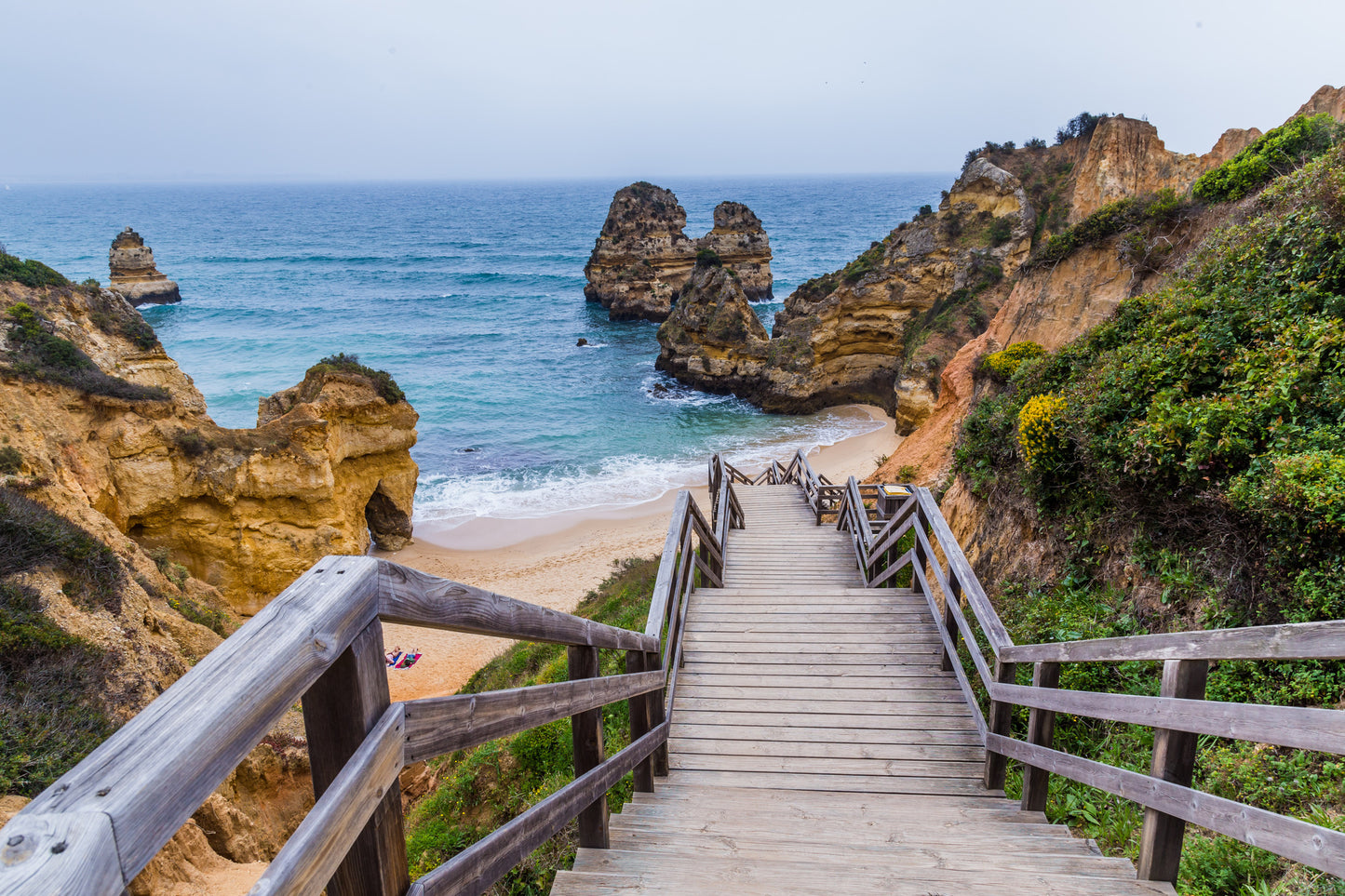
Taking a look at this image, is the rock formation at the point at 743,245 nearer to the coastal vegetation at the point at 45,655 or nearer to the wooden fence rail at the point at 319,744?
the coastal vegetation at the point at 45,655

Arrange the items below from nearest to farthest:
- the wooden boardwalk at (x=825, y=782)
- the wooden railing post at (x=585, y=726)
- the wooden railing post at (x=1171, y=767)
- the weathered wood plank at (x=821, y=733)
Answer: the wooden railing post at (x=1171, y=767) < the wooden railing post at (x=585, y=726) < the wooden boardwalk at (x=825, y=782) < the weathered wood plank at (x=821, y=733)

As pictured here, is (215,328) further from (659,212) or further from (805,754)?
(805,754)

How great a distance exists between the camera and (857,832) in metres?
3.53

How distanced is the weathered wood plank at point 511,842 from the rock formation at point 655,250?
55.7m

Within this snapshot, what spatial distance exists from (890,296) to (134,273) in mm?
63480

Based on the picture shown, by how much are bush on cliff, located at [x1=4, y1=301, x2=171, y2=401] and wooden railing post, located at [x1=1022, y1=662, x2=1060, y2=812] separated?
15375 mm

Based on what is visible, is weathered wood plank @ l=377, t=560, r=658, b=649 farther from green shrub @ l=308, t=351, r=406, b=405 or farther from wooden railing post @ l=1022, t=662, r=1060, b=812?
green shrub @ l=308, t=351, r=406, b=405

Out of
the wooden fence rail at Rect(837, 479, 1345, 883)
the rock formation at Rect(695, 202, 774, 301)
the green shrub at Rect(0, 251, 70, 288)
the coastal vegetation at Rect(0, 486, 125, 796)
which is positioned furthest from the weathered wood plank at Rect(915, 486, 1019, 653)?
the rock formation at Rect(695, 202, 774, 301)

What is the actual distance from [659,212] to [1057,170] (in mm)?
31912

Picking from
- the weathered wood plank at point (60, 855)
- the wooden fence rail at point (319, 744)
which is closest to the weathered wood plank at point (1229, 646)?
the wooden fence rail at point (319, 744)

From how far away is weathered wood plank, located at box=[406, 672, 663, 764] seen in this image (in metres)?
1.61

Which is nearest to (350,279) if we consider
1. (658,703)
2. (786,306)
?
(786,306)

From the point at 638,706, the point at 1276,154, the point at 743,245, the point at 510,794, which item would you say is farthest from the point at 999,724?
the point at 743,245

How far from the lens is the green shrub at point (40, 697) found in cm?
504
